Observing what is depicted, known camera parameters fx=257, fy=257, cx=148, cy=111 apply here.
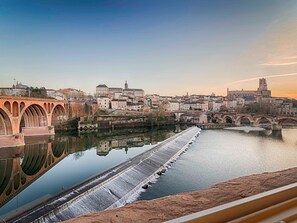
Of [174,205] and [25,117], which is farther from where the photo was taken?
[25,117]

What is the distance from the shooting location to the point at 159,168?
382 inches

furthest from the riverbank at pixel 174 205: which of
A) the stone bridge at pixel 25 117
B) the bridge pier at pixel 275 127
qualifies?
the bridge pier at pixel 275 127

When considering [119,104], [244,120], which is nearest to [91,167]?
[119,104]

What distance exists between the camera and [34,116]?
74.6ft

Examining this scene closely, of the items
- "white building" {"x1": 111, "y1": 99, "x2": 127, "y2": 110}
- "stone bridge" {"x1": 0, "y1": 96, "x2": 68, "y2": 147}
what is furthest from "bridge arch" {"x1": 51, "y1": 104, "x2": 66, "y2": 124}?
"white building" {"x1": 111, "y1": 99, "x2": 127, "y2": 110}

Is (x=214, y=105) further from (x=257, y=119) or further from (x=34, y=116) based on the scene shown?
(x=34, y=116)

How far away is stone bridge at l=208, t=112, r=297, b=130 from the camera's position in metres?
27.8

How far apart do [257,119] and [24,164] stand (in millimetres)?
27624

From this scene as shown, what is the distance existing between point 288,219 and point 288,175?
82.8 inches

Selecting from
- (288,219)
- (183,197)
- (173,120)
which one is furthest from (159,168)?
(173,120)

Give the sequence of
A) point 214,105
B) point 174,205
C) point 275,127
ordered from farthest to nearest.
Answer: point 214,105
point 275,127
point 174,205

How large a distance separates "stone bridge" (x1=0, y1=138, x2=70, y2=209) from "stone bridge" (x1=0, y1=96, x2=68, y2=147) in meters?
1.17

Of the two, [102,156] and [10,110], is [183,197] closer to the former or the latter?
[102,156]

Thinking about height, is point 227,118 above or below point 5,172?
above
